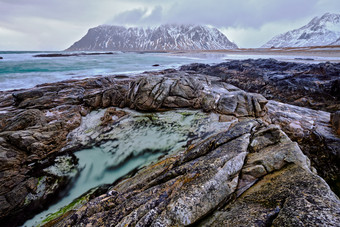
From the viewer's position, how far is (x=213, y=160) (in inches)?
157

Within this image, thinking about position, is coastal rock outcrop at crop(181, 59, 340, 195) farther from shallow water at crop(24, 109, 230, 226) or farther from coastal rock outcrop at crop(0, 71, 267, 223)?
shallow water at crop(24, 109, 230, 226)

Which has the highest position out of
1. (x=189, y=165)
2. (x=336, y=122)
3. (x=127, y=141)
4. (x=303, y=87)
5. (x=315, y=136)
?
(x=303, y=87)

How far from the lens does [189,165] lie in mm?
4223

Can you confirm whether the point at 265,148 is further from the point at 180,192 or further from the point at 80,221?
the point at 80,221

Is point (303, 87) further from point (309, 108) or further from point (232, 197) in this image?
point (232, 197)

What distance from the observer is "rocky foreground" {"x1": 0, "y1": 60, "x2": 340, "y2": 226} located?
9.16ft

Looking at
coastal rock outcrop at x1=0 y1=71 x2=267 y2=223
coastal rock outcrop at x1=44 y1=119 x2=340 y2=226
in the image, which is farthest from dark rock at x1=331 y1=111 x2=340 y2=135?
coastal rock outcrop at x1=44 y1=119 x2=340 y2=226

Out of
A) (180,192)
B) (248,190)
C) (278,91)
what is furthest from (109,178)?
(278,91)

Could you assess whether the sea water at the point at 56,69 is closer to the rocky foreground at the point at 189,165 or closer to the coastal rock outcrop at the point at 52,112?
the coastal rock outcrop at the point at 52,112

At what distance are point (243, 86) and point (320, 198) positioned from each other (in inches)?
653

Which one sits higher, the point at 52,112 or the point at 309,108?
the point at 52,112

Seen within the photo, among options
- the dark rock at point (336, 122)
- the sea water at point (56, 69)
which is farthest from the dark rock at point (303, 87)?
the sea water at point (56, 69)

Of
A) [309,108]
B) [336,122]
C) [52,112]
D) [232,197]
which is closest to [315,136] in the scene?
[336,122]

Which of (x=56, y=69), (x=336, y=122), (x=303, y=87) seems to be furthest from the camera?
(x=56, y=69)
